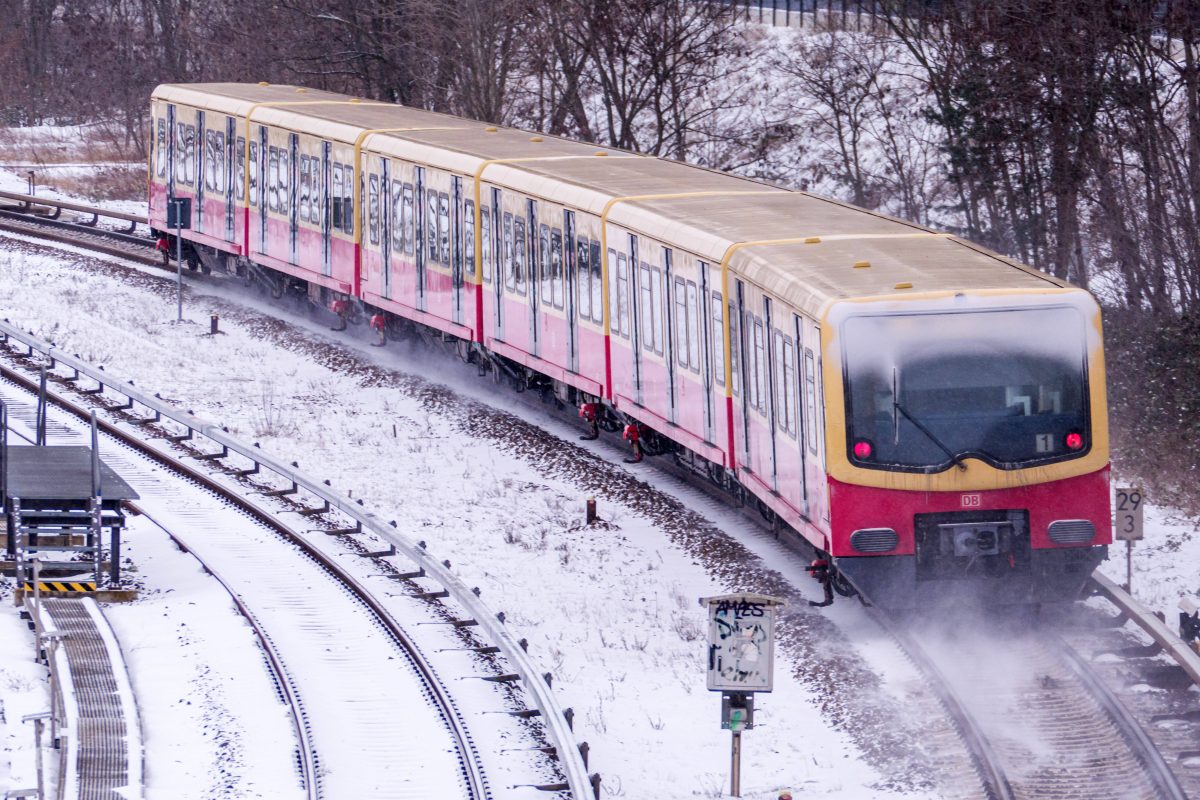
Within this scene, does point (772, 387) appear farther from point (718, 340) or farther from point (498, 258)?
point (498, 258)

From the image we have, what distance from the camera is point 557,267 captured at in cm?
2256

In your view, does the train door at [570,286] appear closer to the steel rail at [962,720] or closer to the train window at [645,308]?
the train window at [645,308]

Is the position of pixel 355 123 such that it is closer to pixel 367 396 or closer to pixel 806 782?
pixel 367 396

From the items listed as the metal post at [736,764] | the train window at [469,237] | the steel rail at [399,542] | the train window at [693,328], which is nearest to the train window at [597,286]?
the train window at [693,328]

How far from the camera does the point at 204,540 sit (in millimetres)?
18906

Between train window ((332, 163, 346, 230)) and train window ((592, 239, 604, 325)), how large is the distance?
24.8 feet

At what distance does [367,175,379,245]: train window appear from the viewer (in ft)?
89.2

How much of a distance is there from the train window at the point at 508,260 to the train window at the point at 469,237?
93 centimetres

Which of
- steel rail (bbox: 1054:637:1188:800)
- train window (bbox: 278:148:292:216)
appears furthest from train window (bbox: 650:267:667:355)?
train window (bbox: 278:148:292:216)

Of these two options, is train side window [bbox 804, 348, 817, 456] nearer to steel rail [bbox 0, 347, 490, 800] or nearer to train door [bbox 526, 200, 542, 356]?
steel rail [bbox 0, 347, 490, 800]

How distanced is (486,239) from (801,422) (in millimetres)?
9349

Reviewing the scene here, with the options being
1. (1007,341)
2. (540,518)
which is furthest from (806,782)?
(540,518)

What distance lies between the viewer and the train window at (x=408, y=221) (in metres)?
26.3

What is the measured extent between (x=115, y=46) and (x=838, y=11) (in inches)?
781
